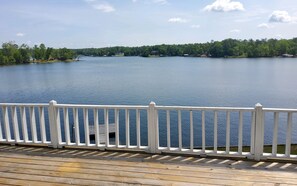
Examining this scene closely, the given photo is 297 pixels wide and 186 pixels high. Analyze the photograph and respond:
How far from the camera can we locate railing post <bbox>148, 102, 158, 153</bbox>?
3730 mm

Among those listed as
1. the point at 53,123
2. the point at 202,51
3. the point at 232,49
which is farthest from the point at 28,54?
the point at 53,123

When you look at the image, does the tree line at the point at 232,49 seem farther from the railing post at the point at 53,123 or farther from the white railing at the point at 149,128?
the railing post at the point at 53,123

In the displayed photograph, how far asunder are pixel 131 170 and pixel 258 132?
1768mm

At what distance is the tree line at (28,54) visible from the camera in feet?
231

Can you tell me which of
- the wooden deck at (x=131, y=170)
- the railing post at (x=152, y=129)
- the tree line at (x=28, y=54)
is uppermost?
the tree line at (x=28, y=54)

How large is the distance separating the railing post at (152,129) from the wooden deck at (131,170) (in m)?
0.13

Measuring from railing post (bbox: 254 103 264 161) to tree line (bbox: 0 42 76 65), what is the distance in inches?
2915

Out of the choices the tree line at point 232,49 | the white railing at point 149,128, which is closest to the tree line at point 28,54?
the tree line at point 232,49

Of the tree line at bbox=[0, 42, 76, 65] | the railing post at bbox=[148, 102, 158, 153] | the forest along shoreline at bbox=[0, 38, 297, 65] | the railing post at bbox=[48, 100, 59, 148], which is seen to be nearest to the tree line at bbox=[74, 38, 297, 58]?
the forest along shoreline at bbox=[0, 38, 297, 65]

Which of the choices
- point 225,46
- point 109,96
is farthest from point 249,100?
point 225,46

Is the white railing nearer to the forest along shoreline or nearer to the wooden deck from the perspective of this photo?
the wooden deck

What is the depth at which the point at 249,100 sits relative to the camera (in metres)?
19.1

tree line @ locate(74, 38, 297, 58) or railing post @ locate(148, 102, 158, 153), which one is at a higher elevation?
tree line @ locate(74, 38, 297, 58)

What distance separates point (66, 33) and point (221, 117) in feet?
122
